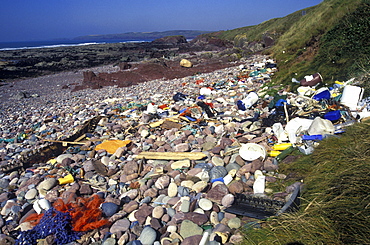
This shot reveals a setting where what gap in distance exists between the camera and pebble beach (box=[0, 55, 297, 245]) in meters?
3.01

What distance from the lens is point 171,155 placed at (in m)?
4.79

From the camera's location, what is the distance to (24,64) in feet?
101

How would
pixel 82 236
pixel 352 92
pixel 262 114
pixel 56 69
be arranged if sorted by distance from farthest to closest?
1. pixel 56 69
2. pixel 262 114
3. pixel 352 92
4. pixel 82 236

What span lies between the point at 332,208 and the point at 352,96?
3.70 meters

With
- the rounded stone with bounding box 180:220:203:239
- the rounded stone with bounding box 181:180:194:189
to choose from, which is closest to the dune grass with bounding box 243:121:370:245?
the rounded stone with bounding box 180:220:203:239

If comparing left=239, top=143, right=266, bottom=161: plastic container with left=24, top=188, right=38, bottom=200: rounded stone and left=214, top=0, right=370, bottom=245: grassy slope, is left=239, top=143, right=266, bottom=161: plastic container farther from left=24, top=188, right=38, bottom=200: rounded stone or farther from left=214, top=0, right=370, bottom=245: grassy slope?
left=24, top=188, right=38, bottom=200: rounded stone

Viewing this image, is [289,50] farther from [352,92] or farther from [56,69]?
[56,69]

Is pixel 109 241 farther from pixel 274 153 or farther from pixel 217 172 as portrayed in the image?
pixel 274 153

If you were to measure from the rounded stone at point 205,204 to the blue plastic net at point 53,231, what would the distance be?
1.56 metres

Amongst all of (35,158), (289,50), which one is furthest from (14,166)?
(289,50)

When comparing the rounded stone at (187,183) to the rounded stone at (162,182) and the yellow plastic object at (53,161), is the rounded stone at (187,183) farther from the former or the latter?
the yellow plastic object at (53,161)

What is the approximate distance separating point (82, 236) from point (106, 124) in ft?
14.7

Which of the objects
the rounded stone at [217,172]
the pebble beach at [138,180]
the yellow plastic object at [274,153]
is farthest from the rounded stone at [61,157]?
the yellow plastic object at [274,153]

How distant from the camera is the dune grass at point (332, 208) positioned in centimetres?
196
